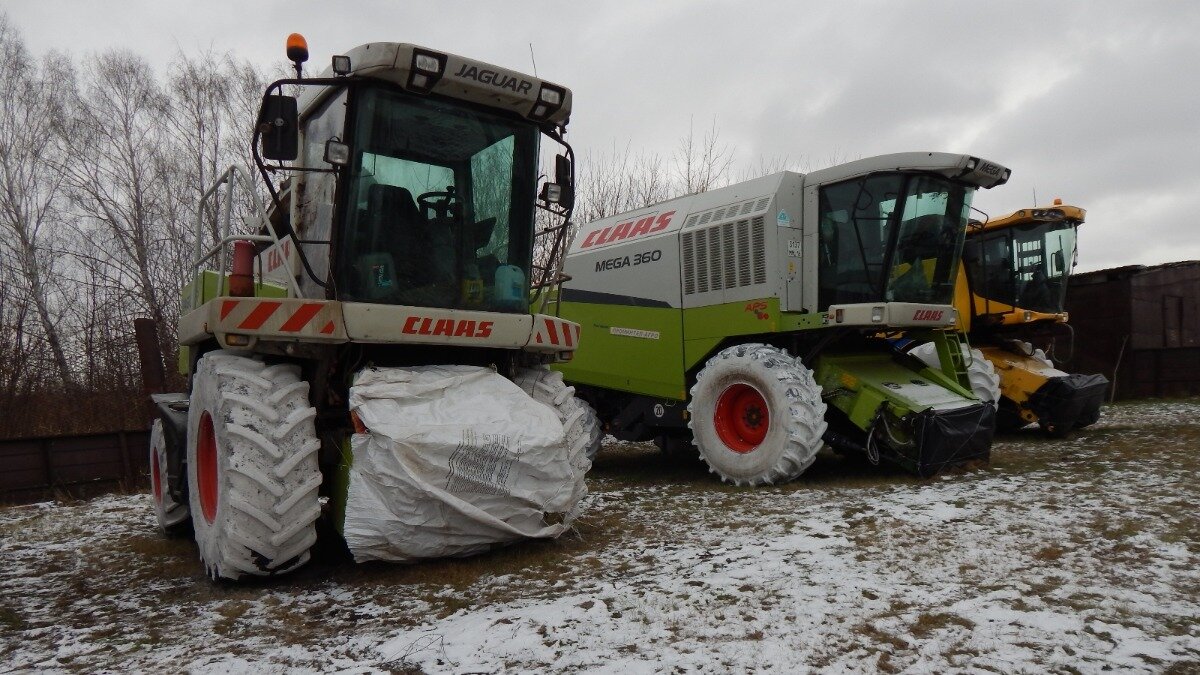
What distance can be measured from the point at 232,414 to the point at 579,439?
1.82 metres

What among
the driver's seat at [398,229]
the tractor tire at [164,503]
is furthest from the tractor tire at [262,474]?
the tractor tire at [164,503]

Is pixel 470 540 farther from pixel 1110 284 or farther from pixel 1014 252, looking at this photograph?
pixel 1110 284

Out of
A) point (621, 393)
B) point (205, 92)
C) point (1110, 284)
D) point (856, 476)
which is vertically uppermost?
point (205, 92)

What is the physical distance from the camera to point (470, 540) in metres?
3.99

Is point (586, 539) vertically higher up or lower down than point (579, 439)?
lower down

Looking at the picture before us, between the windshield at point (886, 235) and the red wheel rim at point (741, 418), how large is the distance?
1.07 m

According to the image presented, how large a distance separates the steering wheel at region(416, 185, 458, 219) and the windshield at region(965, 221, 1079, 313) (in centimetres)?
793

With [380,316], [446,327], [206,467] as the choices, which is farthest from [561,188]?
[206,467]

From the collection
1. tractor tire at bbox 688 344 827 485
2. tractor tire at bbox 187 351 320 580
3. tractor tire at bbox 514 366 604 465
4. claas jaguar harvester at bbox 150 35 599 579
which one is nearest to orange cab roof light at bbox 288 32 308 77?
claas jaguar harvester at bbox 150 35 599 579

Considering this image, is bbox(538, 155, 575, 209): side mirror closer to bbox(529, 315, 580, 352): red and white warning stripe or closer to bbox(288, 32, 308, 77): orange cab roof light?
bbox(529, 315, 580, 352): red and white warning stripe

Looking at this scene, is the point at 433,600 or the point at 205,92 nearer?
the point at 433,600

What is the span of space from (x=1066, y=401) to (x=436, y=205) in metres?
7.84

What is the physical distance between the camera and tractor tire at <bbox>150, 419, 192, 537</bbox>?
17.6 feet

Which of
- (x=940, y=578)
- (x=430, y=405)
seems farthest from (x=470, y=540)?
(x=940, y=578)
